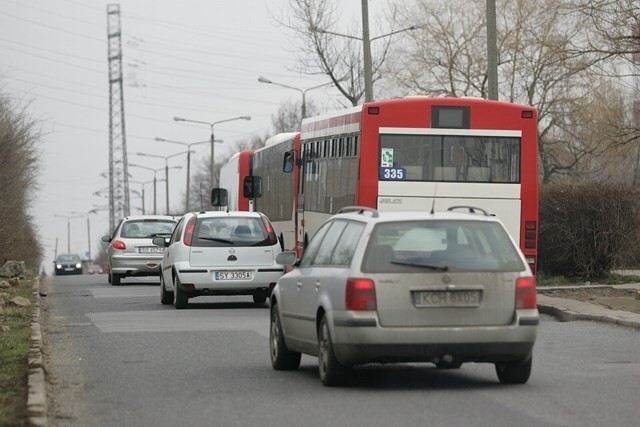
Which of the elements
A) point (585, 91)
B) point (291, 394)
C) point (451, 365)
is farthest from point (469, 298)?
point (585, 91)

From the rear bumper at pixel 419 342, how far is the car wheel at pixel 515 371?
0.43 metres

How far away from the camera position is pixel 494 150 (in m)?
22.9

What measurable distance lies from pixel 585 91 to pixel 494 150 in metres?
29.0

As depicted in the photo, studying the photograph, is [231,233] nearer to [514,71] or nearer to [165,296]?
[165,296]

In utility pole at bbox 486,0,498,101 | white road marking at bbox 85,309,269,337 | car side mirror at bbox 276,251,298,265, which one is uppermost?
utility pole at bbox 486,0,498,101

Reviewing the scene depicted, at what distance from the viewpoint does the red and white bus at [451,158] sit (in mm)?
22734

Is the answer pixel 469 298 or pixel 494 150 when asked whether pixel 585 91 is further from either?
pixel 469 298

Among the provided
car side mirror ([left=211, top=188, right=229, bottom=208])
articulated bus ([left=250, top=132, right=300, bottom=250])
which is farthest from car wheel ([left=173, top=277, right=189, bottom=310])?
car side mirror ([left=211, top=188, right=229, bottom=208])

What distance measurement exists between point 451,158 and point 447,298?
11.4m

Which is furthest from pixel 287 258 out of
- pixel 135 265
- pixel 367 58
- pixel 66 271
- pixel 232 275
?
pixel 66 271

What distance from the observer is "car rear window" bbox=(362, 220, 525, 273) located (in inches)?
458

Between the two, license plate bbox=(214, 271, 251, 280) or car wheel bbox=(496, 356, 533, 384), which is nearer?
car wheel bbox=(496, 356, 533, 384)

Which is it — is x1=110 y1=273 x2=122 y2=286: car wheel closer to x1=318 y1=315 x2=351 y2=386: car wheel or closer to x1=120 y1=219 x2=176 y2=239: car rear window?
x1=120 y1=219 x2=176 y2=239: car rear window

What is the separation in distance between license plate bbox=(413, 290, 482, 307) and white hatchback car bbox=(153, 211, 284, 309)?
11.3 metres
